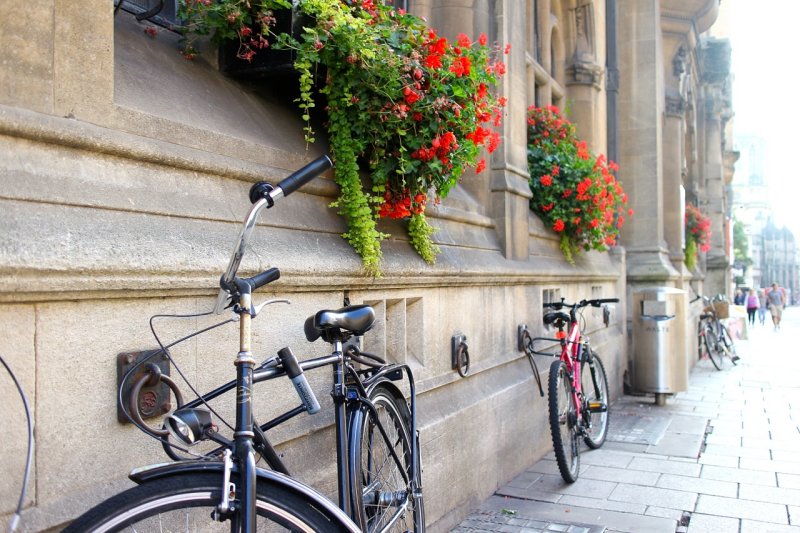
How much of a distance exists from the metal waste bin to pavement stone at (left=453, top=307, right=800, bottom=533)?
0.29m

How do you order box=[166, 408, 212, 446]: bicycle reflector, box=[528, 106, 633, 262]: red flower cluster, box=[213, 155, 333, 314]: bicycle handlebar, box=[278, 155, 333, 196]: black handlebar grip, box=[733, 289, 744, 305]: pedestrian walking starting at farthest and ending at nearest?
box=[733, 289, 744, 305]: pedestrian walking → box=[528, 106, 633, 262]: red flower cluster → box=[278, 155, 333, 196]: black handlebar grip → box=[213, 155, 333, 314]: bicycle handlebar → box=[166, 408, 212, 446]: bicycle reflector

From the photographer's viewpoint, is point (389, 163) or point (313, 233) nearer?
point (313, 233)

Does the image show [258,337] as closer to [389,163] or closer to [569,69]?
[389,163]

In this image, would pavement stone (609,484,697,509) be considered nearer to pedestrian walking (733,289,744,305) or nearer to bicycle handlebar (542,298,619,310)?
bicycle handlebar (542,298,619,310)

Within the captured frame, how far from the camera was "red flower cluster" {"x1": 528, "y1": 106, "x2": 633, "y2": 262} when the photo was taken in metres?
6.98

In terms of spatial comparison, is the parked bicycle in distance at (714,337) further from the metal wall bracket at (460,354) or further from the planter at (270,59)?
the planter at (270,59)

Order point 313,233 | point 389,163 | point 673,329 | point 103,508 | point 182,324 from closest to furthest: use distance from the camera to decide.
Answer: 1. point 103,508
2. point 182,324
3. point 313,233
4. point 389,163
5. point 673,329

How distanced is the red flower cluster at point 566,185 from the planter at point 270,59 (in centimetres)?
388

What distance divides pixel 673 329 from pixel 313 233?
23.0 feet

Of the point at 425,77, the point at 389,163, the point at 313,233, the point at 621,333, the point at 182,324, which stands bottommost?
the point at 621,333

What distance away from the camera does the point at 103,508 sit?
1.58 m

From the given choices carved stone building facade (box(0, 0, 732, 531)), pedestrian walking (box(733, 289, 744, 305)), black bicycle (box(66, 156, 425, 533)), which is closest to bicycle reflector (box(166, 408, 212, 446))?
black bicycle (box(66, 156, 425, 533))

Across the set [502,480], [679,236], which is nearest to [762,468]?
[502,480]

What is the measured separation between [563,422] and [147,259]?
12.3 feet
